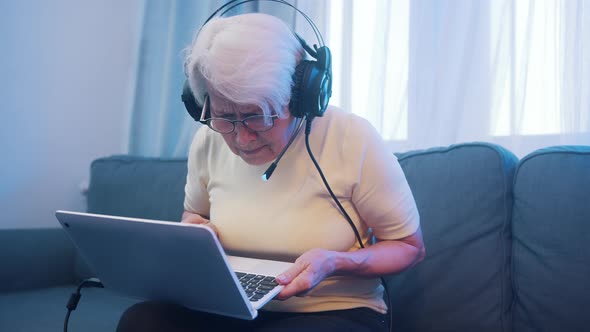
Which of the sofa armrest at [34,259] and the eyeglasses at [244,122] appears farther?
the sofa armrest at [34,259]

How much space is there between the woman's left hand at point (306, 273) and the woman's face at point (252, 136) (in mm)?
239

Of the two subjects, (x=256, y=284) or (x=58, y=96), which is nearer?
(x=256, y=284)

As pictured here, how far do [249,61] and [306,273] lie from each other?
1.17 ft

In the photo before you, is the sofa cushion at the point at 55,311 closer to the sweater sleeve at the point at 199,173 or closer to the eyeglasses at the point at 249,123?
the sweater sleeve at the point at 199,173

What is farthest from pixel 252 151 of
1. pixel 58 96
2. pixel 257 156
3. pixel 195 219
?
pixel 58 96

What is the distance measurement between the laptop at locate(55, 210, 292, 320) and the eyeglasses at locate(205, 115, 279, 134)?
0.79ft

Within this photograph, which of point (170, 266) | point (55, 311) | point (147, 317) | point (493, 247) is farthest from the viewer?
point (55, 311)

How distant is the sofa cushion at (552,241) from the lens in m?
0.91

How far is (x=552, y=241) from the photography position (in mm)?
950

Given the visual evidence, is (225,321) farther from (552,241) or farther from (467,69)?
(467,69)

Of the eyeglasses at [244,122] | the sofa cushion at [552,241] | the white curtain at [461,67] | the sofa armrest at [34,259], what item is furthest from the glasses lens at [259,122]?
the sofa armrest at [34,259]

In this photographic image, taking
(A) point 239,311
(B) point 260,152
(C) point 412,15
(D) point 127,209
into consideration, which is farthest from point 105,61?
(A) point 239,311

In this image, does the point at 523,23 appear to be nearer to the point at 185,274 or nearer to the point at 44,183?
the point at 185,274

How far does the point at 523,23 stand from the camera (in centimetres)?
126
